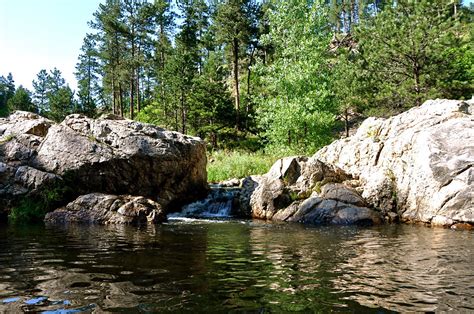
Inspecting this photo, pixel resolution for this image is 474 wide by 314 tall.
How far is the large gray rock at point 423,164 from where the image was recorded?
602 inches

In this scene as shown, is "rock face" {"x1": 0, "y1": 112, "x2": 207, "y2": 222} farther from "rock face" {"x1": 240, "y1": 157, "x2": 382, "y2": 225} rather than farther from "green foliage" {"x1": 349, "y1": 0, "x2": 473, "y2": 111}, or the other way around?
"green foliage" {"x1": 349, "y1": 0, "x2": 473, "y2": 111}

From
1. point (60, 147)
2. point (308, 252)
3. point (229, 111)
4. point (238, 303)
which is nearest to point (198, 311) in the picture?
point (238, 303)

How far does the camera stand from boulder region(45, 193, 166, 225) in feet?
51.9

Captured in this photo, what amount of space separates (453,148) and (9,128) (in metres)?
20.3

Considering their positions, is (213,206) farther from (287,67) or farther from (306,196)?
(287,67)

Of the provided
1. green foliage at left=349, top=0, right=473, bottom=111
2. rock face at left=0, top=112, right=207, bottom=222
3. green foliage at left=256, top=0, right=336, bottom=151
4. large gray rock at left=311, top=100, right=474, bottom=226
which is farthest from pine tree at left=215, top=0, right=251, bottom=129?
large gray rock at left=311, top=100, right=474, bottom=226

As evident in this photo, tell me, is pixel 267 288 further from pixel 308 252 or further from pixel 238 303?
pixel 308 252

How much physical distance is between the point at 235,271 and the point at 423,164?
38.7ft

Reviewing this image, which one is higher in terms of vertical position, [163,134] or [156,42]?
[156,42]

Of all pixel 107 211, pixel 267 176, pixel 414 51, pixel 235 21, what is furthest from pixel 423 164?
pixel 235 21

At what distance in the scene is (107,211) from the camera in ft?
53.2

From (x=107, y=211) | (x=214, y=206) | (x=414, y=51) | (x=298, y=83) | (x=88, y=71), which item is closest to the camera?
(x=107, y=211)

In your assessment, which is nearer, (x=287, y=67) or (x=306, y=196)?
(x=306, y=196)

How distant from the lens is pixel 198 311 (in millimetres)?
5234
